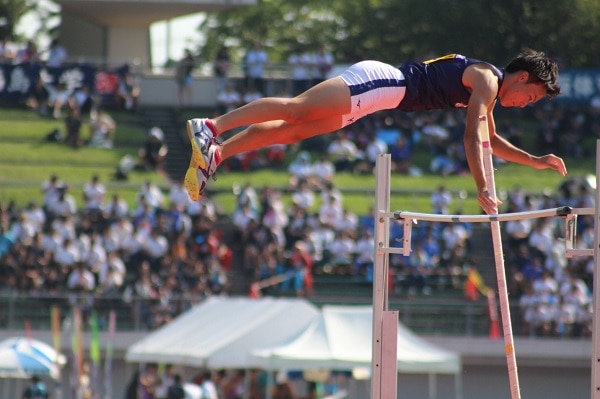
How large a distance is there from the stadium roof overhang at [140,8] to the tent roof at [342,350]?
11911 mm

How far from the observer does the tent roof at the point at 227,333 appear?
13625mm

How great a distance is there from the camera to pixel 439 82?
659cm

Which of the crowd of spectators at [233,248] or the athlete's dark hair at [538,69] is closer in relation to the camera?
the athlete's dark hair at [538,69]

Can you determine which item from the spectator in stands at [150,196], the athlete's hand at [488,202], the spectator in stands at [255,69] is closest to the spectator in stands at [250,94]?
the spectator in stands at [255,69]

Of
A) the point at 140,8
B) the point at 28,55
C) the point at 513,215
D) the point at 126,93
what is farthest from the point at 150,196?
the point at 513,215

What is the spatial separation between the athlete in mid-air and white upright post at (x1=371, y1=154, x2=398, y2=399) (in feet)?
1.94

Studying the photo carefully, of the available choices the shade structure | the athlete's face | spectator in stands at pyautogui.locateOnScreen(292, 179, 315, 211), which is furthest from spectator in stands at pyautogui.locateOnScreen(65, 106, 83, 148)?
the athlete's face

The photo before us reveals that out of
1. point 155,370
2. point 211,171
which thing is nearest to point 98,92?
point 155,370

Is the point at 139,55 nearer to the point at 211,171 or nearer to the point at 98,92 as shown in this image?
the point at 98,92

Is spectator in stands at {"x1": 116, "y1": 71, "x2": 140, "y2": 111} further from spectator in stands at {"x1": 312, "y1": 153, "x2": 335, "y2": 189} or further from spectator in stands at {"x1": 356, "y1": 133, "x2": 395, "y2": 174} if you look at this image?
spectator in stands at {"x1": 356, "y1": 133, "x2": 395, "y2": 174}

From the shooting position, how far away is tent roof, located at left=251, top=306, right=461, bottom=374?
42.3 ft

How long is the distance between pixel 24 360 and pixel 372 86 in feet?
27.5

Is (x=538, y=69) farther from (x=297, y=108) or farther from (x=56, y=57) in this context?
(x=56, y=57)

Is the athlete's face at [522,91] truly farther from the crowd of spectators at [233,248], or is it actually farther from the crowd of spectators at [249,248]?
the crowd of spectators at [233,248]
